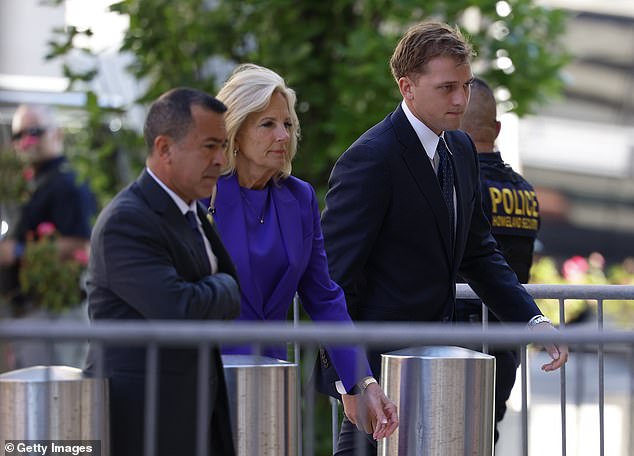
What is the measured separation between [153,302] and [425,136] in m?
1.37

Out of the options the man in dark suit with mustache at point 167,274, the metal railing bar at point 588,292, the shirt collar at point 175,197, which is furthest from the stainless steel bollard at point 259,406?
the metal railing bar at point 588,292

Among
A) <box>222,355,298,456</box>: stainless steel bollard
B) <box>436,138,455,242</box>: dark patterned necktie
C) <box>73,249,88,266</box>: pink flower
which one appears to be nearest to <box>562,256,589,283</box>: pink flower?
<box>73,249,88,266</box>: pink flower

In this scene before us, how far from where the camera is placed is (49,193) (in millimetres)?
9148

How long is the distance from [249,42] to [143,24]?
63cm

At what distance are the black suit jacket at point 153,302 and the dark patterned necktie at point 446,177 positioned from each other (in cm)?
112

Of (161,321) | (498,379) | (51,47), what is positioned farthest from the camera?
(51,47)

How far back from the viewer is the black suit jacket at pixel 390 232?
4105mm

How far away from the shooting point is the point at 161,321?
3156 mm

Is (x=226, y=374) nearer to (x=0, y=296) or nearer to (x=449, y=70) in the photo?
(x=449, y=70)

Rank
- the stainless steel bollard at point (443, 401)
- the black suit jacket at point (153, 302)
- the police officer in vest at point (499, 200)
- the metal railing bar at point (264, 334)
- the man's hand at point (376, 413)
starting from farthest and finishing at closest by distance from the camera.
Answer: the police officer in vest at point (499, 200)
the man's hand at point (376, 413)
the stainless steel bollard at point (443, 401)
the black suit jacket at point (153, 302)
the metal railing bar at point (264, 334)

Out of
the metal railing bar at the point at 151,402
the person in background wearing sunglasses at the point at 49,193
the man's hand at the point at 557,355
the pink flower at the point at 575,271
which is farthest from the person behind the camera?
the pink flower at the point at 575,271

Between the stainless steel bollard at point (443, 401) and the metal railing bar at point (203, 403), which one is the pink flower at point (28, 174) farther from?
the metal railing bar at point (203, 403)

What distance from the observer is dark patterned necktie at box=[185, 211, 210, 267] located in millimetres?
3375

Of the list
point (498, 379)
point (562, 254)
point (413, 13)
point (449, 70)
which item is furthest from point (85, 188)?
point (562, 254)
